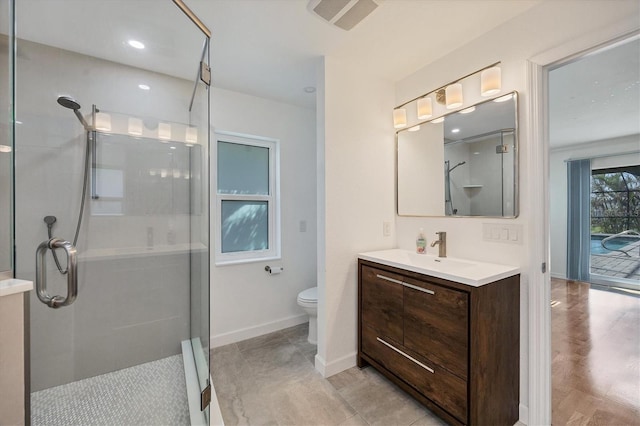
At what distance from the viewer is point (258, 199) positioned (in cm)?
275

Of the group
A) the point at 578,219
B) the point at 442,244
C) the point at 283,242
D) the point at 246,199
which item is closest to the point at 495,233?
the point at 442,244

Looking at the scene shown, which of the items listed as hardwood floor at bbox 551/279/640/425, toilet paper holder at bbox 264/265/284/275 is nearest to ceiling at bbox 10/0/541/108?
toilet paper holder at bbox 264/265/284/275

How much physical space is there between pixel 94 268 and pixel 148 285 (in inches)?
13.7

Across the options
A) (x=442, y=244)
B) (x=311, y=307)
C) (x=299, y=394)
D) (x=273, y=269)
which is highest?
(x=442, y=244)

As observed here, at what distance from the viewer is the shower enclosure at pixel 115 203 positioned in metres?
1.54

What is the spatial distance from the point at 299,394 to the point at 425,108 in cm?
223

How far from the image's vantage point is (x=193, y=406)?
1524 millimetres

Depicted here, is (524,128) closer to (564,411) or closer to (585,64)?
(585,64)

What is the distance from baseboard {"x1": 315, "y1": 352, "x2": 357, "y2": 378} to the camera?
196 cm

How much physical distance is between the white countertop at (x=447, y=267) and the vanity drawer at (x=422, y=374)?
52 cm

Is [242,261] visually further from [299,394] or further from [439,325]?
[439,325]

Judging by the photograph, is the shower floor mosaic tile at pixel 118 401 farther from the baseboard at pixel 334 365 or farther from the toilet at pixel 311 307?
the toilet at pixel 311 307

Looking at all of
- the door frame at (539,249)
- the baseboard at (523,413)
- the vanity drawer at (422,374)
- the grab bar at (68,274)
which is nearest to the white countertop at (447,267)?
the door frame at (539,249)

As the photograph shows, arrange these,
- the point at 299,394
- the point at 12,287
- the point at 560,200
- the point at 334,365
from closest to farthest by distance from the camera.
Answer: the point at 12,287, the point at 299,394, the point at 334,365, the point at 560,200
